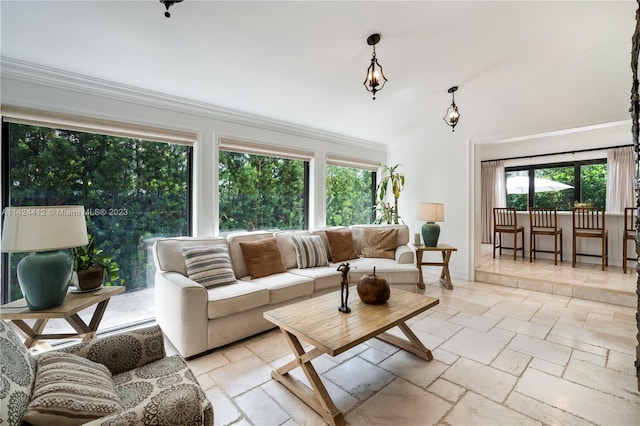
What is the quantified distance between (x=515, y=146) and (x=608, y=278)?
124 inches

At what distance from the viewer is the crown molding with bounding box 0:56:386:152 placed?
2.30m

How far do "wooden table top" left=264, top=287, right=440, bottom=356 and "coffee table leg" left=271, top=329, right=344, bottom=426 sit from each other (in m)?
0.11

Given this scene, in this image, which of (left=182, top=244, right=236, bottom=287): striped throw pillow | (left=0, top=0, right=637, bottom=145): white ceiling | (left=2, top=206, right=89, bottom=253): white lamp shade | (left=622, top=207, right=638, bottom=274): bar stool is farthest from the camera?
(left=622, top=207, right=638, bottom=274): bar stool

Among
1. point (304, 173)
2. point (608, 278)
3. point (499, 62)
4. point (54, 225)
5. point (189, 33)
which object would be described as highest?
point (499, 62)

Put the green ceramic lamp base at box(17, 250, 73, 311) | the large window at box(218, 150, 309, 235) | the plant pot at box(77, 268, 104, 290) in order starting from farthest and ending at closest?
the large window at box(218, 150, 309, 235) → the plant pot at box(77, 268, 104, 290) → the green ceramic lamp base at box(17, 250, 73, 311)

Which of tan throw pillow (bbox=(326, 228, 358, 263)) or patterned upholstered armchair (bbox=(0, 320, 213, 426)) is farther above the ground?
tan throw pillow (bbox=(326, 228, 358, 263))

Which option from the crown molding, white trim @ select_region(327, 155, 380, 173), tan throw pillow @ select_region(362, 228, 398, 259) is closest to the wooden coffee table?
tan throw pillow @ select_region(362, 228, 398, 259)

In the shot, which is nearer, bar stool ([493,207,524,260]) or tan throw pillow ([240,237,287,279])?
tan throw pillow ([240,237,287,279])

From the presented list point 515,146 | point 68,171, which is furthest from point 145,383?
point 515,146

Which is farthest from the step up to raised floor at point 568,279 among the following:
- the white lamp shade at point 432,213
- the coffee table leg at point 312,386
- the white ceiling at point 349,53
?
the coffee table leg at point 312,386

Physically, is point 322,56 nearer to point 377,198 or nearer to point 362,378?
point 362,378

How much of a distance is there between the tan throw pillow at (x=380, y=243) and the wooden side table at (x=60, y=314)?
2.93m

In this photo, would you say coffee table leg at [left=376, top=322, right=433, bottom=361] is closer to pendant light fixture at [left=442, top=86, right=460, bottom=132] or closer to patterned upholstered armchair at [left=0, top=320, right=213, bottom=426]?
patterned upholstered armchair at [left=0, top=320, right=213, bottom=426]

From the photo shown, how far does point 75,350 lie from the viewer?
1.35m
